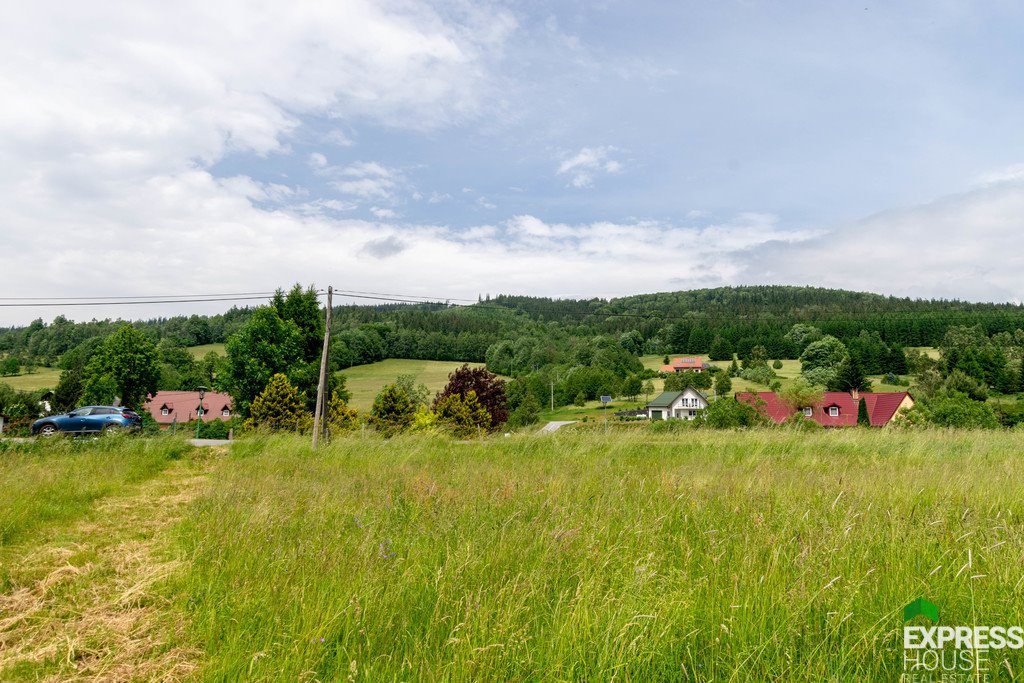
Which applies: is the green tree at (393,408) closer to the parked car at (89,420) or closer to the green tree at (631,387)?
the parked car at (89,420)

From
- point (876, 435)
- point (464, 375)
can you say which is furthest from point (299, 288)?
point (876, 435)

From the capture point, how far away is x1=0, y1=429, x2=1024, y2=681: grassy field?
8.18ft

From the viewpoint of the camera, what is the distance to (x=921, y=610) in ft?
8.61

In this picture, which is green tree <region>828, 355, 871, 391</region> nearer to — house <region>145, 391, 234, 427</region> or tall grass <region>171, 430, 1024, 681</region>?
tall grass <region>171, 430, 1024, 681</region>

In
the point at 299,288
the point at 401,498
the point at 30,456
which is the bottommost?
the point at 30,456

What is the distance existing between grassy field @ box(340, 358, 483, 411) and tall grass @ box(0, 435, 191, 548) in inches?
2157

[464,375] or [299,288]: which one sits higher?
[299,288]

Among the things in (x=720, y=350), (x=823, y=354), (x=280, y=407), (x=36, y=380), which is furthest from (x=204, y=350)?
(x=823, y=354)

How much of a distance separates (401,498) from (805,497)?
424 cm

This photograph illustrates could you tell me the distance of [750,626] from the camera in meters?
2.61

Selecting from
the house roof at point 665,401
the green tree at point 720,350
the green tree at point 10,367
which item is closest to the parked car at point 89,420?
the house roof at point 665,401

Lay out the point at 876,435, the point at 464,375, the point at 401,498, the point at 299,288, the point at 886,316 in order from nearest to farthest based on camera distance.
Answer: the point at 401,498, the point at 876,435, the point at 464,375, the point at 299,288, the point at 886,316

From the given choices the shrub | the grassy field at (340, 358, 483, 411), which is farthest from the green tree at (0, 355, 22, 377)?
the shrub

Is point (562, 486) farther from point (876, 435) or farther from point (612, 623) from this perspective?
point (876, 435)
